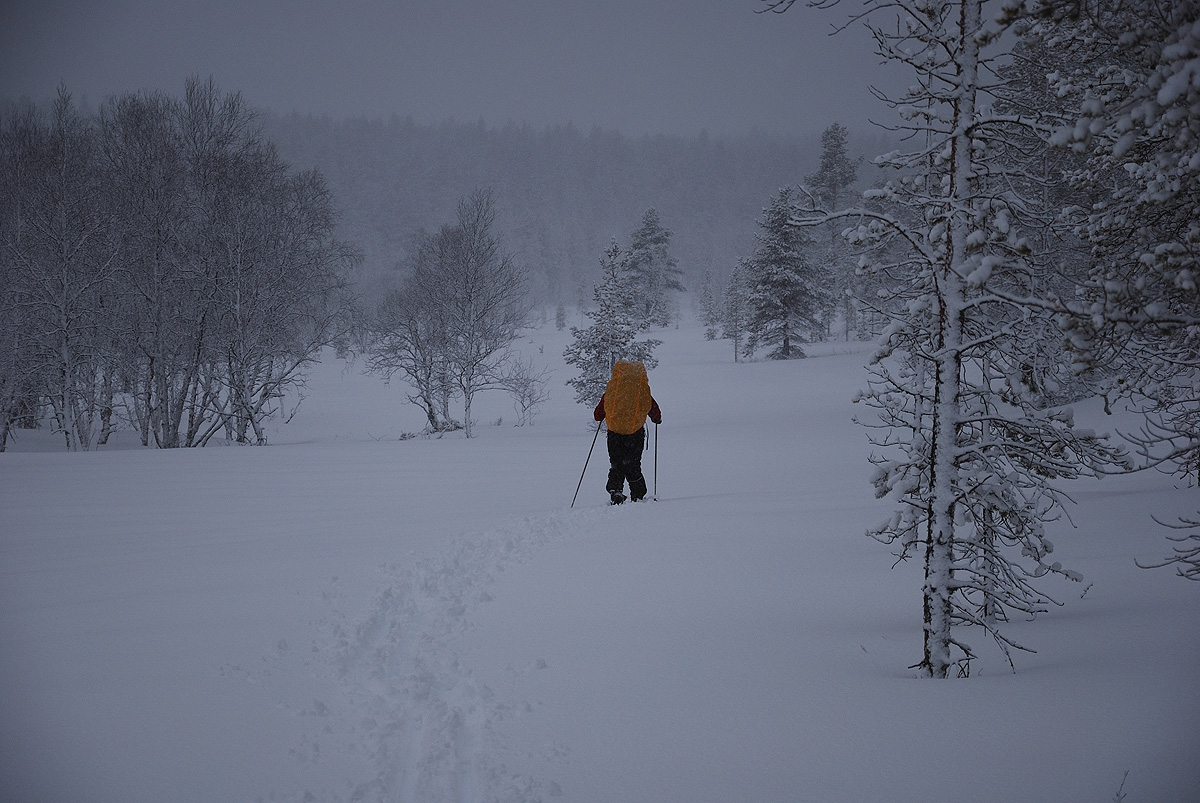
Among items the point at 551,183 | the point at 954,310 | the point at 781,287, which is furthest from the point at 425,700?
the point at 551,183

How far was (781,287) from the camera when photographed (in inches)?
1218

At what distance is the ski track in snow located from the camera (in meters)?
2.45

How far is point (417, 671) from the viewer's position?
3.49 m

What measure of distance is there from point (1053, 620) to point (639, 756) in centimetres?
315

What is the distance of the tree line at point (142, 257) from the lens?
14.4 metres

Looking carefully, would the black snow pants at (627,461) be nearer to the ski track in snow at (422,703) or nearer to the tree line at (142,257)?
the ski track in snow at (422,703)

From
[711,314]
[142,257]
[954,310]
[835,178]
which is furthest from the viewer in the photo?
[711,314]

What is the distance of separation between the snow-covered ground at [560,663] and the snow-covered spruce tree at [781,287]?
79.4ft

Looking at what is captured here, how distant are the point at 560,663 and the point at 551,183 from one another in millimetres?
163339

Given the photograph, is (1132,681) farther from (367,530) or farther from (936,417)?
(367,530)

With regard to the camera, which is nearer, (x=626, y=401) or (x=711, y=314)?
(x=626, y=401)

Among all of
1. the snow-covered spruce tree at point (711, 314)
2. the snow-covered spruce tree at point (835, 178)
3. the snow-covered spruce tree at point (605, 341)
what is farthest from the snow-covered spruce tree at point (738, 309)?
the snow-covered spruce tree at point (605, 341)

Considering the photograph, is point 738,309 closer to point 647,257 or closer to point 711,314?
point 647,257

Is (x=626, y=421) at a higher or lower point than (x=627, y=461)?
higher
